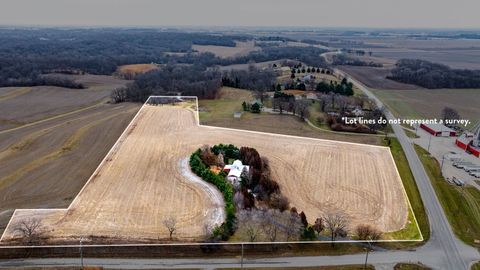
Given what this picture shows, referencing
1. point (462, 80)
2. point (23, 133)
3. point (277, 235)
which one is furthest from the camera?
point (462, 80)

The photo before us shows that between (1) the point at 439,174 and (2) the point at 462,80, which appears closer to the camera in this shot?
(1) the point at 439,174

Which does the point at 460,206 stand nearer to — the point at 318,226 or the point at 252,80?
the point at 318,226

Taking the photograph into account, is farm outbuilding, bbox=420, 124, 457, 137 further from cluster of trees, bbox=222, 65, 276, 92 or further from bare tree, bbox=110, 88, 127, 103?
bare tree, bbox=110, 88, 127, 103

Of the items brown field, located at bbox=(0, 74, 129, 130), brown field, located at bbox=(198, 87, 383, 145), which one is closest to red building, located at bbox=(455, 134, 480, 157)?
brown field, located at bbox=(198, 87, 383, 145)

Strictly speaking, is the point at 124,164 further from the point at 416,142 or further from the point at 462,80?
the point at 462,80

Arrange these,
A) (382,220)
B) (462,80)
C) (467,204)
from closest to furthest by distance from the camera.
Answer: (382,220)
(467,204)
(462,80)

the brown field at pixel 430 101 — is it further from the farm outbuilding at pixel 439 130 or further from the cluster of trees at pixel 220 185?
the cluster of trees at pixel 220 185

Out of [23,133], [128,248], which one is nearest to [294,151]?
[128,248]

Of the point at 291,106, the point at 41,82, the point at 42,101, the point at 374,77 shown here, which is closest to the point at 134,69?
the point at 41,82
